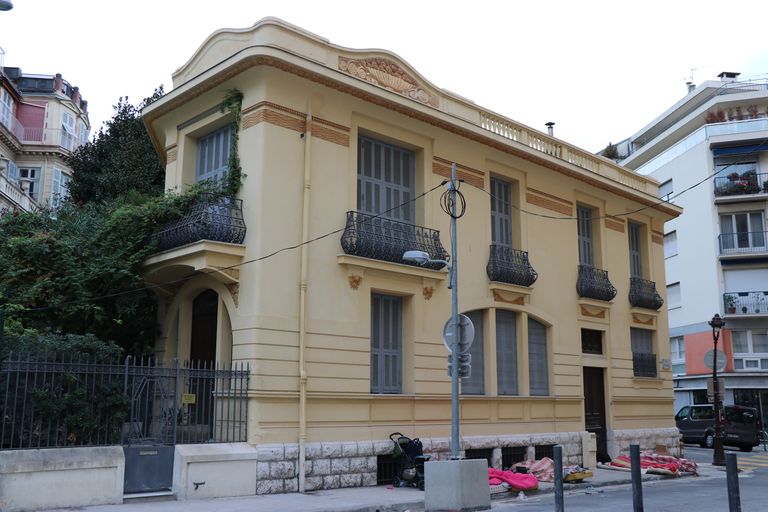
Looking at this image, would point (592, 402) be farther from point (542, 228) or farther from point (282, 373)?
point (282, 373)

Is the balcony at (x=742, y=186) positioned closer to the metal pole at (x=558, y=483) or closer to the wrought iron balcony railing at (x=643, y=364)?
the wrought iron balcony railing at (x=643, y=364)

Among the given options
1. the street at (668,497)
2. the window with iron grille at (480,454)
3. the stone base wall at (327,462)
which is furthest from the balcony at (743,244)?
the stone base wall at (327,462)

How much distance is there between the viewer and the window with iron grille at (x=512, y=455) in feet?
61.4

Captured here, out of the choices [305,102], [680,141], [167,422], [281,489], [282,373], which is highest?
[680,141]

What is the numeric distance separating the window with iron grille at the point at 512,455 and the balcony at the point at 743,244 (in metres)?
27.0

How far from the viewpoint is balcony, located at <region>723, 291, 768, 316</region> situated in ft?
132

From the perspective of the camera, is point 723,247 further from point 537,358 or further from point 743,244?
point 537,358

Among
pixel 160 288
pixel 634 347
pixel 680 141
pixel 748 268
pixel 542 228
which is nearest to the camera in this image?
pixel 160 288

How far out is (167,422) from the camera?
13.4 meters

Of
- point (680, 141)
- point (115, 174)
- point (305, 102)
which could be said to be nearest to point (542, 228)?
point (305, 102)

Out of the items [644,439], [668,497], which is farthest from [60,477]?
[644,439]

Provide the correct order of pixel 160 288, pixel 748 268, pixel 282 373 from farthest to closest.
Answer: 1. pixel 748 268
2. pixel 160 288
3. pixel 282 373

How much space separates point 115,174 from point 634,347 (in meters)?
17.6

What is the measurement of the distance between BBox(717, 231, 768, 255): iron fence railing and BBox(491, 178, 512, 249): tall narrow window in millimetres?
25557
